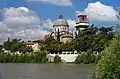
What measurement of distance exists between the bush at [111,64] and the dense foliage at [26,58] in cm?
7693

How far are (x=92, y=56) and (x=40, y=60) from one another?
1779 cm

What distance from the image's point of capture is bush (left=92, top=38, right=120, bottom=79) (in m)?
15.7

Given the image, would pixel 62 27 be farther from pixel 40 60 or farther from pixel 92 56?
pixel 92 56

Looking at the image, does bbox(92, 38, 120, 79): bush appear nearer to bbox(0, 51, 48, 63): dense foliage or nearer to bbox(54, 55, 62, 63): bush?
bbox(54, 55, 62, 63): bush

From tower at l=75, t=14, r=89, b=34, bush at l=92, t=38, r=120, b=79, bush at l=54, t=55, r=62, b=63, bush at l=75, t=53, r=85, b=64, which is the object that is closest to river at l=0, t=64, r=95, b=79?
bush at l=75, t=53, r=85, b=64

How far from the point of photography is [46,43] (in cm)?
10688

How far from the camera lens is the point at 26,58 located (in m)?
99.0

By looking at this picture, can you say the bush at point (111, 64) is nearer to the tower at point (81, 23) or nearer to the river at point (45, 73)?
the river at point (45, 73)

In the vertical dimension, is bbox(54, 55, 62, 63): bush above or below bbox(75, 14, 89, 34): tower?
Answer: below

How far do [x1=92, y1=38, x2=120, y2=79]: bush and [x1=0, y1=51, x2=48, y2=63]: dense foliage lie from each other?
7693cm

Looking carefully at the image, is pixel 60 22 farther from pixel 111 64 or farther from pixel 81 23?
pixel 111 64

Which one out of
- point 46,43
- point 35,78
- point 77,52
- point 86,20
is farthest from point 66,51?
point 35,78

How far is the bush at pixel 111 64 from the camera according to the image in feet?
51.6

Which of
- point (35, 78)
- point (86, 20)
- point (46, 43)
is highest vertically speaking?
point (86, 20)
